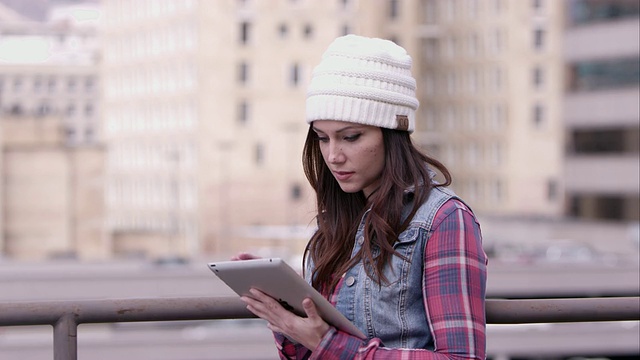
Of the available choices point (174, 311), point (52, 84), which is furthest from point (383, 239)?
point (52, 84)

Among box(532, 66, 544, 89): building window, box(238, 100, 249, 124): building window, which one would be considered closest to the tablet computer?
box(532, 66, 544, 89): building window

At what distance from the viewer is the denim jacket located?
261 cm

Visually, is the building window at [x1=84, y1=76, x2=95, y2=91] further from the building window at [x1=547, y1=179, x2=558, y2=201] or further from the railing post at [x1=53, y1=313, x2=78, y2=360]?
→ the railing post at [x1=53, y1=313, x2=78, y2=360]

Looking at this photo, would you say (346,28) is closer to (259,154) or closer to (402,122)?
(259,154)

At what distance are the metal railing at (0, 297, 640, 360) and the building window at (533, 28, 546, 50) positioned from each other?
2858 inches

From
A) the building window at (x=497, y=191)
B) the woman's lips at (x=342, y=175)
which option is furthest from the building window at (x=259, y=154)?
the woman's lips at (x=342, y=175)

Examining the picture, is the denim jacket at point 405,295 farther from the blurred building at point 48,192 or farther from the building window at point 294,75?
the building window at point 294,75

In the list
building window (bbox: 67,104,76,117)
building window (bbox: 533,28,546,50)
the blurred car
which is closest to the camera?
the blurred car

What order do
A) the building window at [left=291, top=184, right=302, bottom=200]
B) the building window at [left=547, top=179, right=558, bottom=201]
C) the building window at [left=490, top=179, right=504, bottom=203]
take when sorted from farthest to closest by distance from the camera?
1. the building window at [left=490, top=179, right=504, bottom=203]
2. the building window at [left=291, top=184, right=302, bottom=200]
3. the building window at [left=547, top=179, right=558, bottom=201]

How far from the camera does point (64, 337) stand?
3090 millimetres

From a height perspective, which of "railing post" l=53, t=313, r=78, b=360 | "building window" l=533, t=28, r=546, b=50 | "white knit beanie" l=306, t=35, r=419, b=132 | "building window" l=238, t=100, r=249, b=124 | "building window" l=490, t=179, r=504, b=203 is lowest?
"building window" l=490, t=179, r=504, b=203

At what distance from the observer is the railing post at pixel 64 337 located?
309 centimetres

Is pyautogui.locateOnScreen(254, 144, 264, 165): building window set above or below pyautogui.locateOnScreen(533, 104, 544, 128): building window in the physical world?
below

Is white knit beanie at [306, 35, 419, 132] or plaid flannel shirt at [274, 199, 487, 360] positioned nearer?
plaid flannel shirt at [274, 199, 487, 360]
